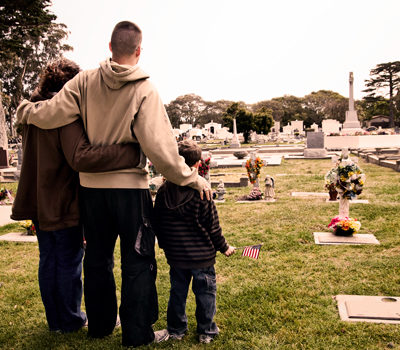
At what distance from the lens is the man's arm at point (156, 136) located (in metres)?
2.44

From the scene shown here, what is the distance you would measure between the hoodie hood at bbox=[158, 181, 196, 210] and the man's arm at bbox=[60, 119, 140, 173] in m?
0.37

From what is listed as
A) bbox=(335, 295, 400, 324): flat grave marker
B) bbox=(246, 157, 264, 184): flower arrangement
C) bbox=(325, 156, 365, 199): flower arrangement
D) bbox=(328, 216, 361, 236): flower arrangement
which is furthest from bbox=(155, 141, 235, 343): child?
bbox=(246, 157, 264, 184): flower arrangement

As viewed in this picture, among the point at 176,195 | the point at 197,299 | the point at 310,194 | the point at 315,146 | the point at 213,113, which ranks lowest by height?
the point at 310,194

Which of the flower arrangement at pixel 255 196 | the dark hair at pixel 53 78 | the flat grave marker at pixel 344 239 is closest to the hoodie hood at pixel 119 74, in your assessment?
the dark hair at pixel 53 78

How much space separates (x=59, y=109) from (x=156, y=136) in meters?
0.68

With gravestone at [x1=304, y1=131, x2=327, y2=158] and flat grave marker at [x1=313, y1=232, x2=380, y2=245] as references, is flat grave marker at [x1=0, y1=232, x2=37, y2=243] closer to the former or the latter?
flat grave marker at [x1=313, y1=232, x2=380, y2=245]

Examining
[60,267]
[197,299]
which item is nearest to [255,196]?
[197,299]

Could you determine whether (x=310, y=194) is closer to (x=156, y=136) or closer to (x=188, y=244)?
(x=188, y=244)

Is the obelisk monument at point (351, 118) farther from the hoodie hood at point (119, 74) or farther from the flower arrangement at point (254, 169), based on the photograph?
the hoodie hood at point (119, 74)

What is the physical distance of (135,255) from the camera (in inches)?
103

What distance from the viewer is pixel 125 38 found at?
245 cm

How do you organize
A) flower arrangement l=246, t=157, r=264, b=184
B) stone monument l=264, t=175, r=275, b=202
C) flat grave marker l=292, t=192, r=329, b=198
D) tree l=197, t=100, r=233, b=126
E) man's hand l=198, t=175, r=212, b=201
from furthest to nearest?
tree l=197, t=100, r=233, b=126 → flower arrangement l=246, t=157, r=264, b=184 → flat grave marker l=292, t=192, r=329, b=198 → stone monument l=264, t=175, r=275, b=202 → man's hand l=198, t=175, r=212, b=201

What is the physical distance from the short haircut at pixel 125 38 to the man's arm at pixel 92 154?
567 mm

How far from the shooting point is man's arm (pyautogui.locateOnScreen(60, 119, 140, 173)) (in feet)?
8.14
